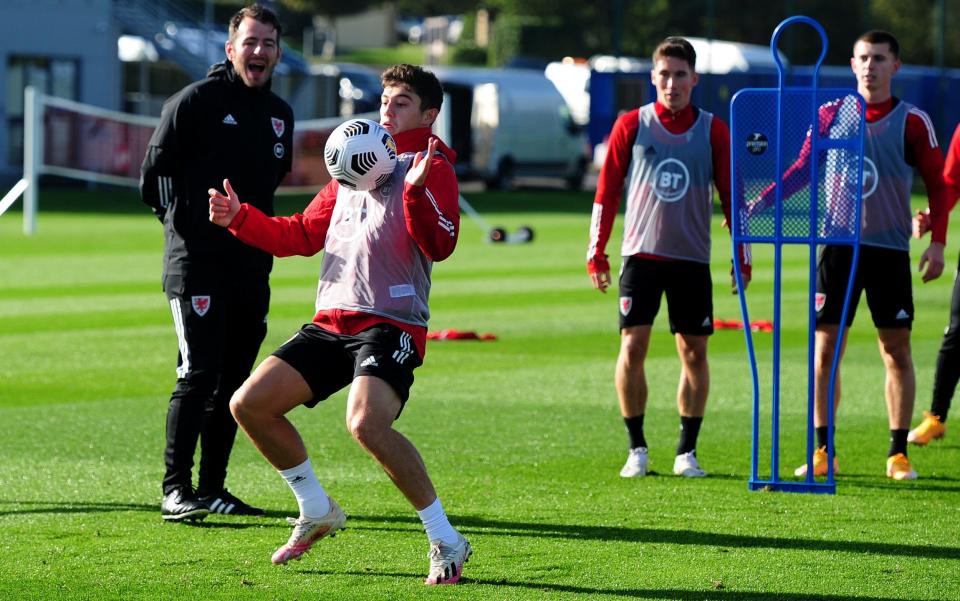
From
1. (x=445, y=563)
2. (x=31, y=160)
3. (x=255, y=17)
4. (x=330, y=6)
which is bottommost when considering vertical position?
(x=445, y=563)

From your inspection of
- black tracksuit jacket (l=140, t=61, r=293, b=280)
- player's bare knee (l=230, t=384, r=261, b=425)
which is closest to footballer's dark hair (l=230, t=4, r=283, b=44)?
black tracksuit jacket (l=140, t=61, r=293, b=280)

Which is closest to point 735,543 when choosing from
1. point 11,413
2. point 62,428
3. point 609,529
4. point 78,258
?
point 609,529

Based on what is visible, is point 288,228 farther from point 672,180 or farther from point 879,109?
point 879,109

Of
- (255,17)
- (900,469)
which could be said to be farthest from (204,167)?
(900,469)

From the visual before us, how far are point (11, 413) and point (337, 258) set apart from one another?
4.64 metres

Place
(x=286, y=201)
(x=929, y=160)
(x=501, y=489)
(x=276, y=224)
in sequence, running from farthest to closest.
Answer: (x=286, y=201) → (x=929, y=160) → (x=501, y=489) → (x=276, y=224)

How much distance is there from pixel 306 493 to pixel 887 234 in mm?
3684

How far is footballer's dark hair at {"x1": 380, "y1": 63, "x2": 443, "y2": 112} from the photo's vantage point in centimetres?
611

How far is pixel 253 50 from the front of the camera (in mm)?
7234

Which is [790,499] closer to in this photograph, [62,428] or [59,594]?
[59,594]

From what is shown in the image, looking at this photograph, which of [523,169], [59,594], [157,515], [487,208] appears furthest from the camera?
[523,169]

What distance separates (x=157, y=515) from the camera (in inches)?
286

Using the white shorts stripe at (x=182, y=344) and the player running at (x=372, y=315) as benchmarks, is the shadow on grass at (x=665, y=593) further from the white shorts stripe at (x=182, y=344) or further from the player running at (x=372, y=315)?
the white shorts stripe at (x=182, y=344)

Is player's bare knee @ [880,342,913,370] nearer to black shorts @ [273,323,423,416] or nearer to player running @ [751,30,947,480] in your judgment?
player running @ [751,30,947,480]
